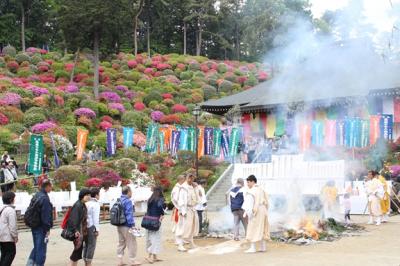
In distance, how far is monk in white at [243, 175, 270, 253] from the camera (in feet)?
38.7

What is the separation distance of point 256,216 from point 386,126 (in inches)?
573

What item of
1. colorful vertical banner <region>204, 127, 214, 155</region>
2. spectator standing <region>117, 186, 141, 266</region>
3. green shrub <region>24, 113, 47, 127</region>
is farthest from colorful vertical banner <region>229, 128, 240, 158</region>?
spectator standing <region>117, 186, 141, 266</region>

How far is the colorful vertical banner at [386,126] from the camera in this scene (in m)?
24.3

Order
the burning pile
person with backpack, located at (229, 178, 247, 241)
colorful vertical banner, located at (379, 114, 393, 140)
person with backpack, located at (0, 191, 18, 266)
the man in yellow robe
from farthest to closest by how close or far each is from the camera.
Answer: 1. colorful vertical banner, located at (379, 114, 393, 140)
2. the man in yellow robe
3. person with backpack, located at (229, 178, 247, 241)
4. the burning pile
5. person with backpack, located at (0, 191, 18, 266)

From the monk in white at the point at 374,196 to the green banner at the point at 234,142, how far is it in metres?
10.3

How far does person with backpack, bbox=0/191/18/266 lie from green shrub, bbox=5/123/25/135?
→ 77.9 ft

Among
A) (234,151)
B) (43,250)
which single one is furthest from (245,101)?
(43,250)

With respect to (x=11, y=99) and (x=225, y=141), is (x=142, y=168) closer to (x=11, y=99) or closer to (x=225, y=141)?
(x=225, y=141)

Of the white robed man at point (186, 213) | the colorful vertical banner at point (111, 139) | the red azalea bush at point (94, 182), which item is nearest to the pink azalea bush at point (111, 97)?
the colorful vertical banner at point (111, 139)

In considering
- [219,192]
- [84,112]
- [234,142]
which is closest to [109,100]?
[84,112]

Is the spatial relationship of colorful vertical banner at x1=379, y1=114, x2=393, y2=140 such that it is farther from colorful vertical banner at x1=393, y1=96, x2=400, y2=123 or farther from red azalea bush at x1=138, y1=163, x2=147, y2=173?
red azalea bush at x1=138, y1=163, x2=147, y2=173

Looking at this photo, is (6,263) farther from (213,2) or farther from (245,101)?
(213,2)

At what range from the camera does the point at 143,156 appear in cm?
2848

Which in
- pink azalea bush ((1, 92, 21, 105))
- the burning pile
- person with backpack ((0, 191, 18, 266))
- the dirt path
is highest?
pink azalea bush ((1, 92, 21, 105))
